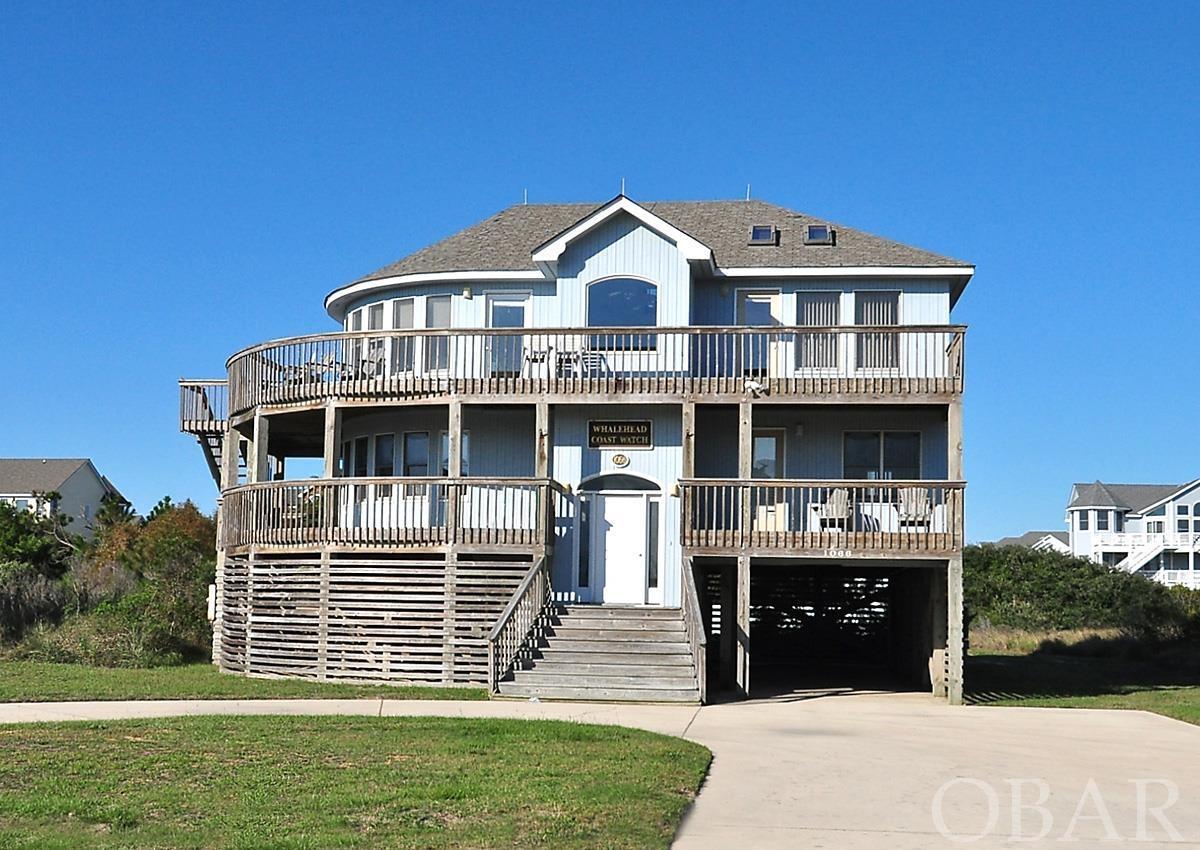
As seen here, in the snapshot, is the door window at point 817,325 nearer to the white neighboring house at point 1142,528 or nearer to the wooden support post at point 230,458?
the wooden support post at point 230,458

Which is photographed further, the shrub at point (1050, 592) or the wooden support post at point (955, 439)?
the shrub at point (1050, 592)

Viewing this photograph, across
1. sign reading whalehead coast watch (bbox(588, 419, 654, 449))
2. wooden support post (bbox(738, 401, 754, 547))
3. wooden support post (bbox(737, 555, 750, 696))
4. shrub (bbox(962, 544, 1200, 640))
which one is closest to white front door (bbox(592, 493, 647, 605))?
sign reading whalehead coast watch (bbox(588, 419, 654, 449))

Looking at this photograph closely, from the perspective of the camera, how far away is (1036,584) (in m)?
51.8

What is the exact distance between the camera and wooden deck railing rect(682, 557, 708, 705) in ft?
68.0

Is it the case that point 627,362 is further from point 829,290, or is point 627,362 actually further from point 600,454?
point 829,290

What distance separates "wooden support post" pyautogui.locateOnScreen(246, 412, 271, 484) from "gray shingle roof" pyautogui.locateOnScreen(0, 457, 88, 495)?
52.6m

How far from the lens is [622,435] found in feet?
85.1

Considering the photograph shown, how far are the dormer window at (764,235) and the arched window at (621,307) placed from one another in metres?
2.79

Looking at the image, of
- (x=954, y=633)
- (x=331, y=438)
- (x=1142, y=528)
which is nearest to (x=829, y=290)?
(x=954, y=633)

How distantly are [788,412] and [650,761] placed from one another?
14054mm

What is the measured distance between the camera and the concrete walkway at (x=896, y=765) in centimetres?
1030

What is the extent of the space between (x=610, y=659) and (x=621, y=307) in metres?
7.62

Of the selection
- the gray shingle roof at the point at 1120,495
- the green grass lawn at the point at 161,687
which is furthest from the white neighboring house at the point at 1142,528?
the green grass lawn at the point at 161,687

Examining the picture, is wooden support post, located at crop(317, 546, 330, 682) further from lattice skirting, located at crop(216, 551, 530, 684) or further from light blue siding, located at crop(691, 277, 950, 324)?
light blue siding, located at crop(691, 277, 950, 324)
